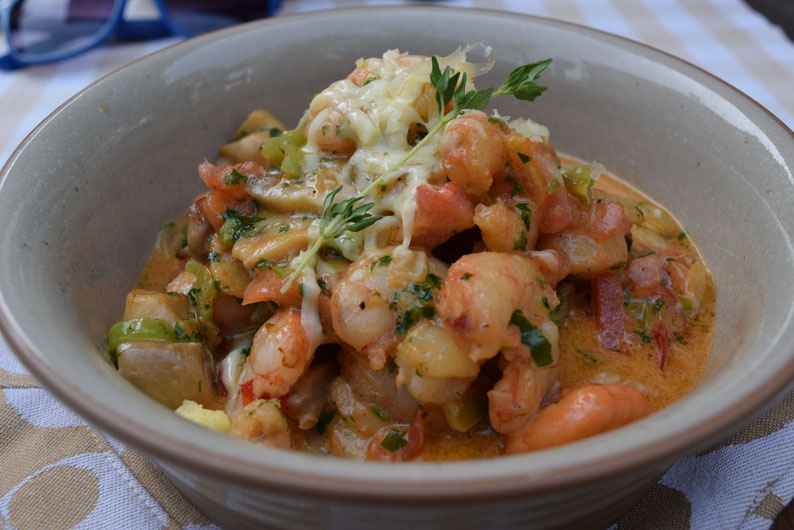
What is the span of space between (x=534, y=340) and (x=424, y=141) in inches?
26.6


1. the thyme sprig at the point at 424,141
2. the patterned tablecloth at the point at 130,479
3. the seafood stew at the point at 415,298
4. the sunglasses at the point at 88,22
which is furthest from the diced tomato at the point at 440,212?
the sunglasses at the point at 88,22

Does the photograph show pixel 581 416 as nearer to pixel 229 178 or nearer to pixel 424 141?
pixel 424 141

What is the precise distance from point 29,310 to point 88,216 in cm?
77

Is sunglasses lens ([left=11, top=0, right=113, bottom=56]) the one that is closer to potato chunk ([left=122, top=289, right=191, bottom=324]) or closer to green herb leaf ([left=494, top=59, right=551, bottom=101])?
potato chunk ([left=122, top=289, right=191, bottom=324])

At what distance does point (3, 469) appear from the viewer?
7.36 feet

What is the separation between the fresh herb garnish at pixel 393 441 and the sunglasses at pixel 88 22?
3.91 m

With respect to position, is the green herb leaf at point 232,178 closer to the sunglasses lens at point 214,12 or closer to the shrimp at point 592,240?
the shrimp at point 592,240

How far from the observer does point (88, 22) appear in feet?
16.9

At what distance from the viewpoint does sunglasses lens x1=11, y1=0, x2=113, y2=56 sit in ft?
16.3

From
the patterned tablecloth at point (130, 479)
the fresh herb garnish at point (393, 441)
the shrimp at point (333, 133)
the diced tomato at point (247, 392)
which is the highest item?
the shrimp at point (333, 133)

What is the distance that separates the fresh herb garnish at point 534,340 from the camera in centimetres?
199

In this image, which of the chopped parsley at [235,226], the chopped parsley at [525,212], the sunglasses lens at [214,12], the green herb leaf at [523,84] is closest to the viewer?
the chopped parsley at [525,212]

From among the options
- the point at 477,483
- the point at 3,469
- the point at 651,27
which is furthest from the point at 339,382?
the point at 651,27

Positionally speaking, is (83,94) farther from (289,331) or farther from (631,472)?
(631,472)
